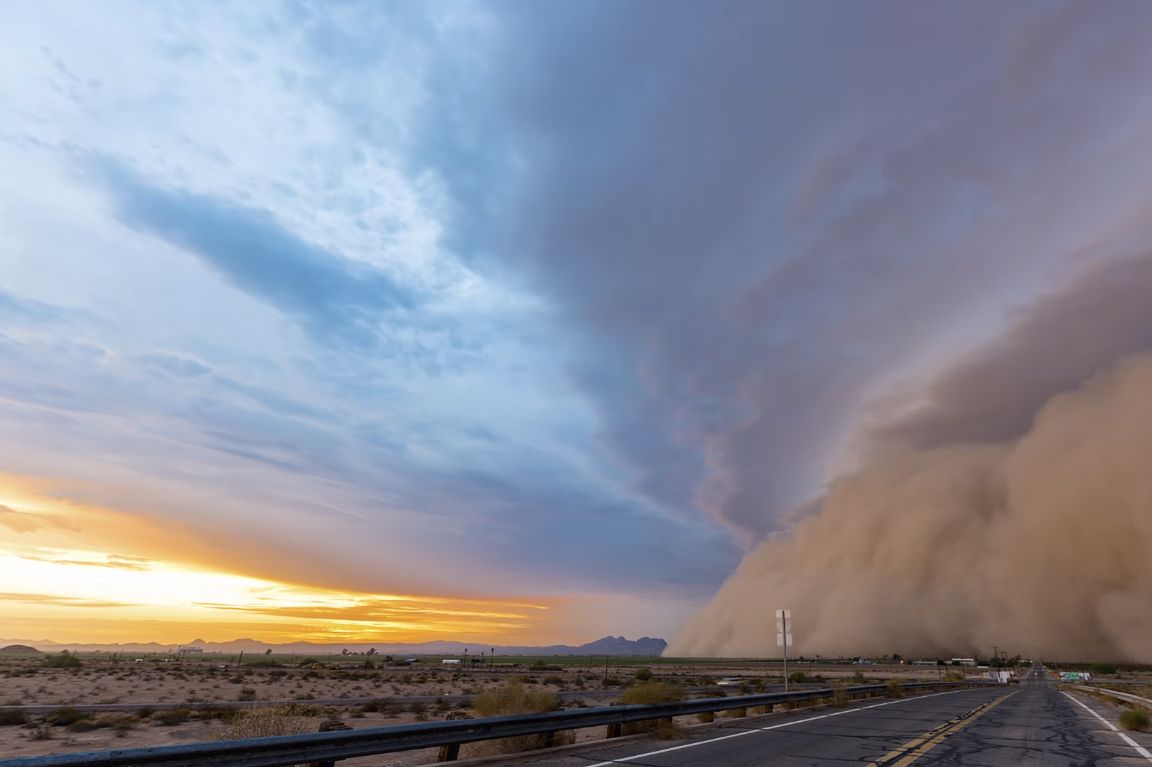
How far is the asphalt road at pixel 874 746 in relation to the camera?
10445mm

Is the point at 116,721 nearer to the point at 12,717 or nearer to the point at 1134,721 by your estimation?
the point at 12,717

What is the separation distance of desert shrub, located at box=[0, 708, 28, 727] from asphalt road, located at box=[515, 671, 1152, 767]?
23.7m

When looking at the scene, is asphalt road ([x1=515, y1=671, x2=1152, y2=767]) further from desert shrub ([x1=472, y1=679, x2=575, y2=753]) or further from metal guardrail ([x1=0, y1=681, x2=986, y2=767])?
desert shrub ([x1=472, y1=679, x2=575, y2=753])

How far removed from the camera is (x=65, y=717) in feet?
74.2

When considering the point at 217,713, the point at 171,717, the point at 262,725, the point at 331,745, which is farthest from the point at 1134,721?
the point at 171,717

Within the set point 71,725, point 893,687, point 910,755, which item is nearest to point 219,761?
point 910,755

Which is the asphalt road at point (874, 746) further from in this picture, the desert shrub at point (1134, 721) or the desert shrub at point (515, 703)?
the desert shrub at point (515, 703)

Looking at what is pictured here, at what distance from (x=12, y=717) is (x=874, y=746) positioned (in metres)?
29.6

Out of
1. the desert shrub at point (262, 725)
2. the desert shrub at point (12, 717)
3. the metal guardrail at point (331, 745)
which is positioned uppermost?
the metal guardrail at point (331, 745)

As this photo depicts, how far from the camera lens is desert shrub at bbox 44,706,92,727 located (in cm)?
2198

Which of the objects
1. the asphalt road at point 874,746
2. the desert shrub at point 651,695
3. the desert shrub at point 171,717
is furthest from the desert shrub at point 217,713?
the asphalt road at point 874,746

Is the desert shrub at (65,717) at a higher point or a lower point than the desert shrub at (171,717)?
higher

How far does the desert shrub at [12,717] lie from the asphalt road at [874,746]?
23675 mm

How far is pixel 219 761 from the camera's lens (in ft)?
22.9
